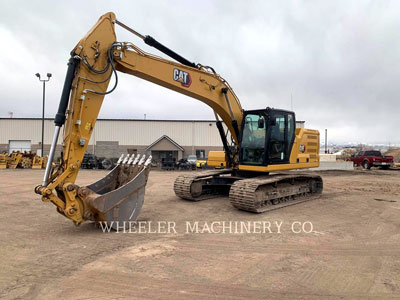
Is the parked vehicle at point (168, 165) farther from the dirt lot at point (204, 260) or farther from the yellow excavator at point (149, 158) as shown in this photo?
the dirt lot at point (204, 260)

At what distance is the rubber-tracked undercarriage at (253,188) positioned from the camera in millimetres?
7734

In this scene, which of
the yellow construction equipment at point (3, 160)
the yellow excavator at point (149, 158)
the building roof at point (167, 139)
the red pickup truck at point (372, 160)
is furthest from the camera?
the building roof at point (167, 139)

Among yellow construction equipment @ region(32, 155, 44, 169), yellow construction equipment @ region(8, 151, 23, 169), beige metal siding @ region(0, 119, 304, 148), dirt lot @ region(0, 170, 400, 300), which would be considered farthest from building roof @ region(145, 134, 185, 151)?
dirt lot @ region(0, 170, 400, 300)

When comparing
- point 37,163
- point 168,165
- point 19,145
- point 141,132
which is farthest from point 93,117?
point 19,145

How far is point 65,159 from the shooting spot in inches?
222

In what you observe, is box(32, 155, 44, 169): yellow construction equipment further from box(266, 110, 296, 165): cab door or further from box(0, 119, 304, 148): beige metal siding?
box(266, 110, 296, 165): cab door

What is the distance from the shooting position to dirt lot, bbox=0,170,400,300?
3654 millimetres

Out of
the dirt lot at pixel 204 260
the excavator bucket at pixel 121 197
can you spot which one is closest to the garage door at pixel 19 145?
the dirt lot at pixel 204 260

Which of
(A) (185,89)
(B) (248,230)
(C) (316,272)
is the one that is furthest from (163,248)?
(A) (185,89)

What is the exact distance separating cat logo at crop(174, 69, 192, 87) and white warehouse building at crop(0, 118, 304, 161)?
31338mm

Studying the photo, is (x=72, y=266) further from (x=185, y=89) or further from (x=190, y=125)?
(x=190, y=125)

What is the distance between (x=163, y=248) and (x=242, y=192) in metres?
3.12

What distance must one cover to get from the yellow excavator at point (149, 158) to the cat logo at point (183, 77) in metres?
0.02

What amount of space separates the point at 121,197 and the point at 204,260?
2258 mm
